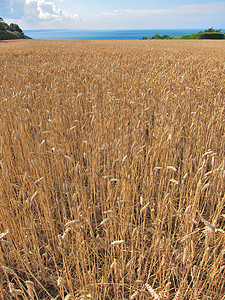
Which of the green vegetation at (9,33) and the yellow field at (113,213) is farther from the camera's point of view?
the green vegetation at (9,33)

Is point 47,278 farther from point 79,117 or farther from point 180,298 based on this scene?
point 79,117

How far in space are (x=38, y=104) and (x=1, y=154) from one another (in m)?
1.47

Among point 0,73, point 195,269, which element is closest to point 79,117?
point 195,269

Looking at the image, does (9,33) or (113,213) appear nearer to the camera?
(113,213)

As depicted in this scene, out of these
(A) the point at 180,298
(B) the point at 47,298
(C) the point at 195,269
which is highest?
(C) the point at 195,269

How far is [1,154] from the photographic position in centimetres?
164

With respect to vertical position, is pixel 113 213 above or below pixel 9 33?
below

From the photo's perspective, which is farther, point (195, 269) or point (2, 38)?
point (2, 38)

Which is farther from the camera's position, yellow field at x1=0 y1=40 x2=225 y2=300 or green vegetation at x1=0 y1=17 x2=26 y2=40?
green vegetation at x1=0 y1=17 x2=26 y2=40

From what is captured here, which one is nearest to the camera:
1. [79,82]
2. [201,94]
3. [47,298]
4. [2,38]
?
[47,298]

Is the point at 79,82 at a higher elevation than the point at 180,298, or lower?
higher

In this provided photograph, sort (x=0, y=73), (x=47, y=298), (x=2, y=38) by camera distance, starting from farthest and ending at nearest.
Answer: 1. (x=2, y=38)
2. (x=0, y=73)
3. (x=47, y=298)

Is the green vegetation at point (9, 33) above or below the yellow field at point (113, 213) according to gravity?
above

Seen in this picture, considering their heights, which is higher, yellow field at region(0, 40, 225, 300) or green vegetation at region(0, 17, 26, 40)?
green vegetation at region(0, 17, 26, 40)
